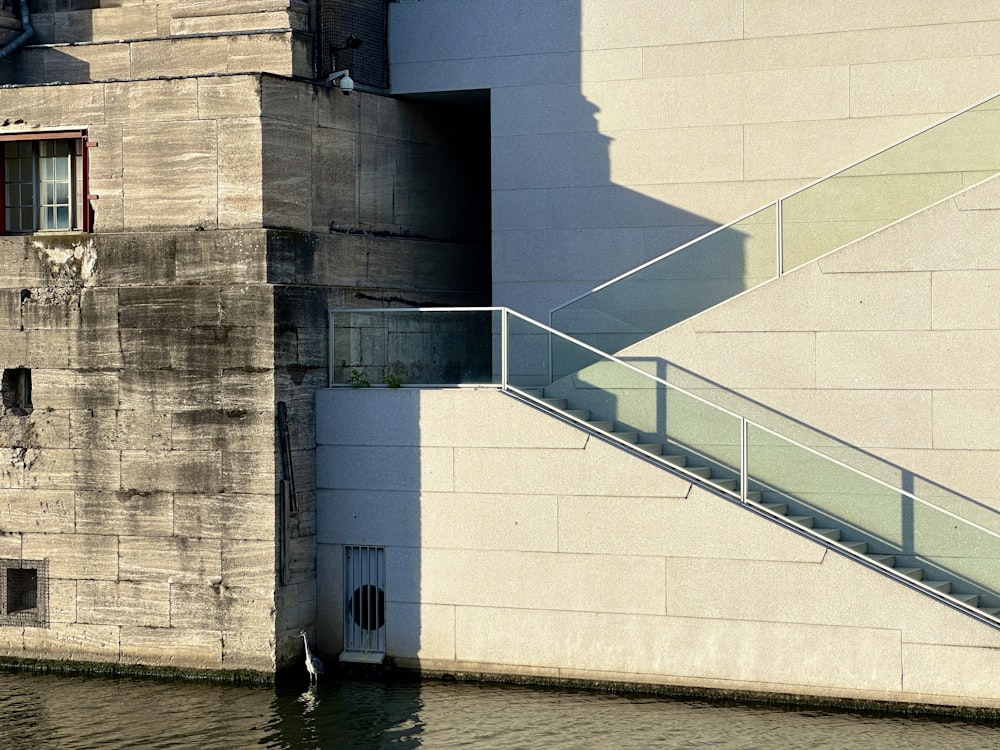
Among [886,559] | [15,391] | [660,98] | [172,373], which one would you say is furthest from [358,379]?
[886,559]

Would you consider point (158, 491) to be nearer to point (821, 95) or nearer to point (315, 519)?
point (315, 519)

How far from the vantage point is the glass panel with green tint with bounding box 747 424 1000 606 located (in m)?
15.4

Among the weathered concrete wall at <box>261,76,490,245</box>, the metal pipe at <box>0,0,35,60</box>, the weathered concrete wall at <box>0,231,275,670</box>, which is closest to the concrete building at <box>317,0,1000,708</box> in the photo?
the weathered concrete wall at <box>0,231,275,670</box>

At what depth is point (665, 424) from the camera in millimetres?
16500

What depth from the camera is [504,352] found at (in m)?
16.9

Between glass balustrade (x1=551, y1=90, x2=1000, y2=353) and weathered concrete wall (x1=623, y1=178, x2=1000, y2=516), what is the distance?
18cm

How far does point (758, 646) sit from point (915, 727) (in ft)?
5.76

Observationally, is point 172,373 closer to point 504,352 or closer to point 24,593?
point 24,593

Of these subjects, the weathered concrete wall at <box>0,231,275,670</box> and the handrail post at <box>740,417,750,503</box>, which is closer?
the handrail post at <box>740,417,750,503</box>

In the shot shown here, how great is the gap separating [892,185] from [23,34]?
36.4 ft

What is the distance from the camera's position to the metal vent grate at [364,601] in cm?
1744

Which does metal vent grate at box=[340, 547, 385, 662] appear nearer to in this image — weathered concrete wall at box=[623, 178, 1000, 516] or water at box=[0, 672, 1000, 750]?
water at box=[0, 672, 1000, 750]

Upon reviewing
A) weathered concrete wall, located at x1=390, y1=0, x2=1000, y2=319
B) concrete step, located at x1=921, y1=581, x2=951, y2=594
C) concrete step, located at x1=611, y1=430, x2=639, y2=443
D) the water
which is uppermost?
weathered concrete wall, located at x1=390, y1=0, x2=1000, y2=319

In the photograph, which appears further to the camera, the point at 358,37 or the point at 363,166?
the point at 358,37
